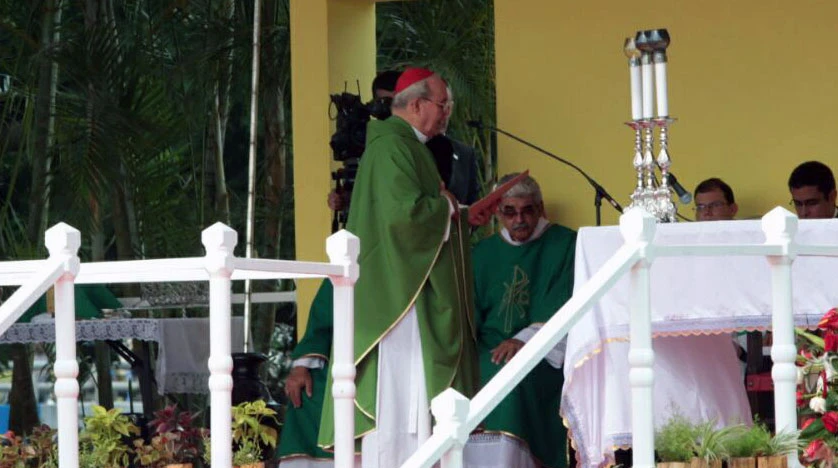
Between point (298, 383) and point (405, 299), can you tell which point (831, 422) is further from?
point (298, 383)

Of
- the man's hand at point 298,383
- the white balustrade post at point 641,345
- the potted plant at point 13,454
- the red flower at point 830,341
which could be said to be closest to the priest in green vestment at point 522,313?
the man's hand at point 298,383

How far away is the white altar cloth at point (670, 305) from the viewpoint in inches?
190

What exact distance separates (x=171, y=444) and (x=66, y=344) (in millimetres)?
1337

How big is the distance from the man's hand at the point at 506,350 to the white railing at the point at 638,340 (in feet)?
7.78

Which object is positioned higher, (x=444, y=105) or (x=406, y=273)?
(x=444, y=105)

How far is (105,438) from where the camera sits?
5680mm

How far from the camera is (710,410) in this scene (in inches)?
215

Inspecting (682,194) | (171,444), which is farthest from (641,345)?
(171,444)

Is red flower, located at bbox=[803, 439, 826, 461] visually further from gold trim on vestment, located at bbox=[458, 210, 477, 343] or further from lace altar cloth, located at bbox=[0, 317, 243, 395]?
lace altar cloth, located at bbox=[0, 317, 243, 395]

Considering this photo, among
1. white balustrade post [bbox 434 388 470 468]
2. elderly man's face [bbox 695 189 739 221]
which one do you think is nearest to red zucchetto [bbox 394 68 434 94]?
elderly man's face [bbox 695 189 739 221]

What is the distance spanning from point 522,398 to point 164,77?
20.3ft

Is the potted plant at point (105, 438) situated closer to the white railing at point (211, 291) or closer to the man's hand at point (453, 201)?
the white railing at point (211, 291)

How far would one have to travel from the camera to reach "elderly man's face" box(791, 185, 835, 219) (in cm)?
660

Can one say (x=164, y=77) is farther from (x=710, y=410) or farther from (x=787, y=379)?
(x=787, y=379)
